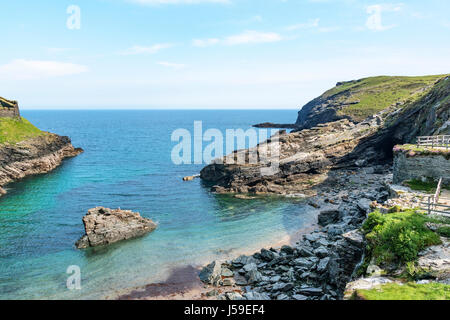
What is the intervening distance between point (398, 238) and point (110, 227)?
32.2m

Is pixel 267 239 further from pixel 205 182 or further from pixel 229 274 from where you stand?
pixel 205 182

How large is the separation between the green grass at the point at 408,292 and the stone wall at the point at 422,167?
19.3m

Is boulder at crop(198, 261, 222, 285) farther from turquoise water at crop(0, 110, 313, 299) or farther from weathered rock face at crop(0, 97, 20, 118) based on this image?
weathered rock face at crop(0, 97, 20, 118)

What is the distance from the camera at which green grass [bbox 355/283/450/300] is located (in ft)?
41.0

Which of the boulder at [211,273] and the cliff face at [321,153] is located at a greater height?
the cliff face at [321,153]

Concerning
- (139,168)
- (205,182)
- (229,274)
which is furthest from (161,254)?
(139,168)

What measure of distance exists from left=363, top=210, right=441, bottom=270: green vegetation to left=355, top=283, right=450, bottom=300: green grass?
6.35ft

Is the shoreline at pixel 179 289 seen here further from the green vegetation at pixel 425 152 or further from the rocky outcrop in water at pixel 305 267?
the green vegetation at pixel 425 152

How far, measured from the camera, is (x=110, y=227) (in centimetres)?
3762

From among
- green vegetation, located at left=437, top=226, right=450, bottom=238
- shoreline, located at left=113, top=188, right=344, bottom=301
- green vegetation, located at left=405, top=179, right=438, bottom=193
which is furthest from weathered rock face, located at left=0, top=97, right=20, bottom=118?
green vegetation, located at left=437, top=226, right=450, bottom=238

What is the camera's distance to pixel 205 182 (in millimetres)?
67312

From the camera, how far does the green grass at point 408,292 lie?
12.5m

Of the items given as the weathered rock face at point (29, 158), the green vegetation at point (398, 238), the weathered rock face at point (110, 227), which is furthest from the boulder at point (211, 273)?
the weathered rock face at point (29, 158)
